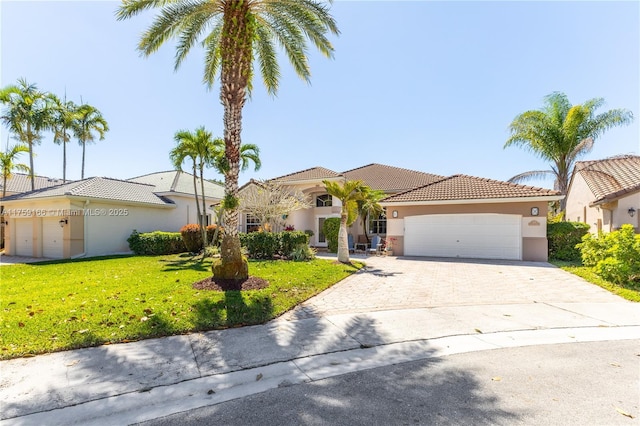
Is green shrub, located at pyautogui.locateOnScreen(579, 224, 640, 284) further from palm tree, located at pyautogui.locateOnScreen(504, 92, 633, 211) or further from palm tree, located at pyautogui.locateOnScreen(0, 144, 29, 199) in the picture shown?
palm tree, located at pyautogui.locateOnScreen(0, 144, 29, 199)

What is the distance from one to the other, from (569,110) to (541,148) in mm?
2994

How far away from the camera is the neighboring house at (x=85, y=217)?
56.1 ft

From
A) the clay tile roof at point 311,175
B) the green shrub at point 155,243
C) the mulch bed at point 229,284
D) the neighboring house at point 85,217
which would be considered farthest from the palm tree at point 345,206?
the neighboring house at point 85,217

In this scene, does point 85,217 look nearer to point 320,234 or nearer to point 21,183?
point 320,234

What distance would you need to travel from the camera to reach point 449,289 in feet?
30.0

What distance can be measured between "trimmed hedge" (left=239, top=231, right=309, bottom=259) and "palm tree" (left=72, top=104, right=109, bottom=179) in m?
23.6

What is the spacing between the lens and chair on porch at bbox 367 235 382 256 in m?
18.7

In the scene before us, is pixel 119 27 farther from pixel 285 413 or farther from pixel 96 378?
pixel 285 413

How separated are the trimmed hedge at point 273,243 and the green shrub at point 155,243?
20.6ft

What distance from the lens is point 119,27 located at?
10.5 m

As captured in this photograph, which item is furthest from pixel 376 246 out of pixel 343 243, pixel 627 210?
pixel 627 210

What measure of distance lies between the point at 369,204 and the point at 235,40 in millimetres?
10720

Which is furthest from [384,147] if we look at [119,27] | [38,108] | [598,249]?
[38,108]

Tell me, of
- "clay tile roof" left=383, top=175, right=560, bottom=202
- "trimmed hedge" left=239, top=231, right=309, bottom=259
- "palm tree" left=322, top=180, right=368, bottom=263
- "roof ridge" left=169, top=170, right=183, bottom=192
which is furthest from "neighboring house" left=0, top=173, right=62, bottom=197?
"clay tile roof" left=383, top=175, right=560, bottom=202
